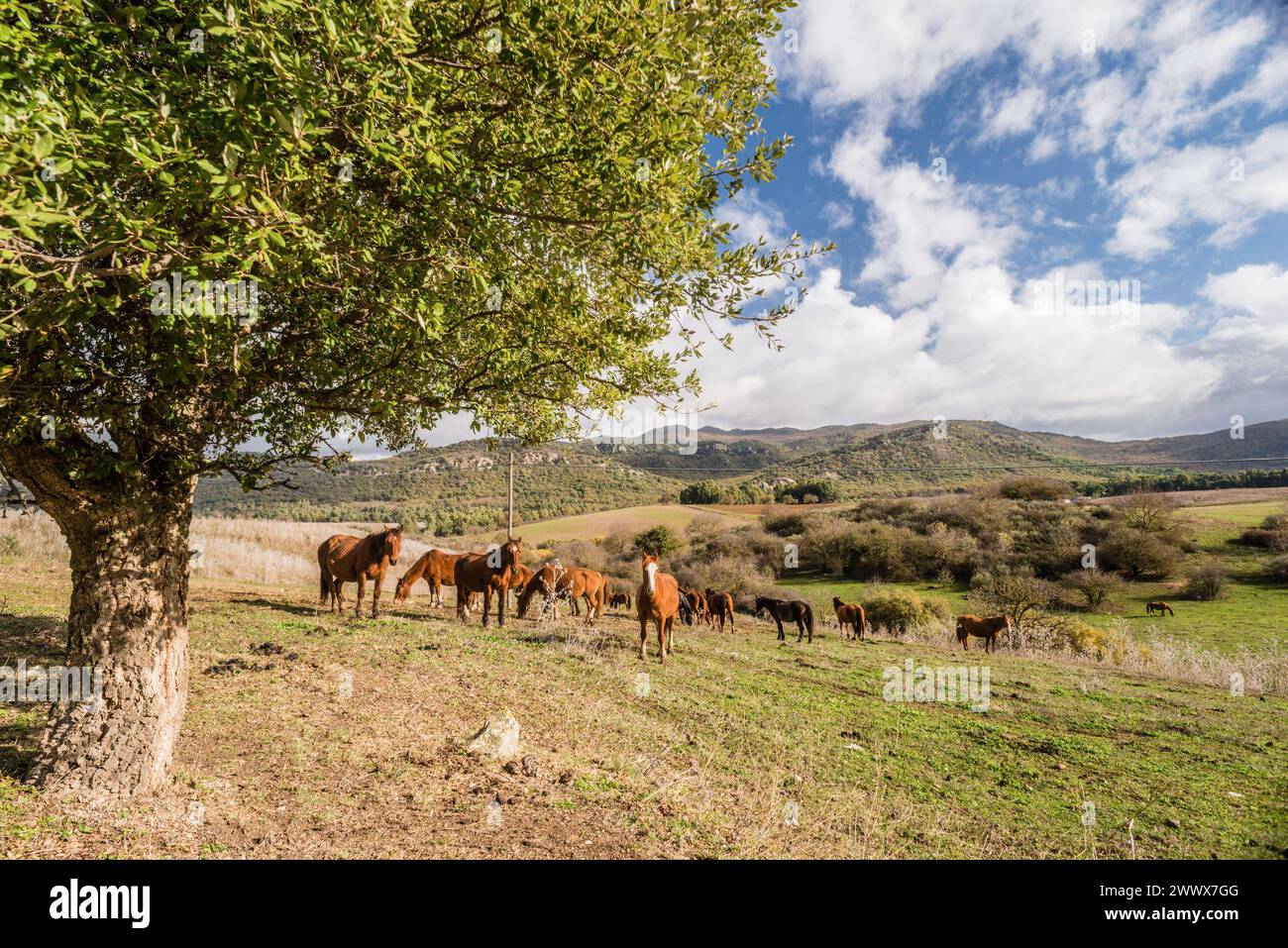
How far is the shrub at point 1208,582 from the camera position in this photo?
41.2 m

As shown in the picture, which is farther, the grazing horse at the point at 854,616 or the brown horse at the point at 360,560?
the grazing horse at the point at 854,616

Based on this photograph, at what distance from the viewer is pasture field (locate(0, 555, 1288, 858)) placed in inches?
206

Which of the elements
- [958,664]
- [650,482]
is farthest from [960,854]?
[650,482]

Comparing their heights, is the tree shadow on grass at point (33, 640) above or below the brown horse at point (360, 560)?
below

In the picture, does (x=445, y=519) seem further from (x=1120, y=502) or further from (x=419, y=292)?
(x=1120, y=502)

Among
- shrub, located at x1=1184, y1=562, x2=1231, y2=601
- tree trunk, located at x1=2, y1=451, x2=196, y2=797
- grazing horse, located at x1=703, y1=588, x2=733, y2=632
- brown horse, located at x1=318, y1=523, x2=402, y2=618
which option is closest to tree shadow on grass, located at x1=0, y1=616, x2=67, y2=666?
tree trunk, located at x1=2, y1=451, x2=196, y2=797

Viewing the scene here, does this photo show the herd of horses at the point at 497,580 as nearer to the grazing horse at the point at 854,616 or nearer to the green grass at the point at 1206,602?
the grazing horse at the point at 854,616

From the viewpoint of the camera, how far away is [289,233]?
13.3 ft

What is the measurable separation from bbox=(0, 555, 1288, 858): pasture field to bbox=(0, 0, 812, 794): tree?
4.56 ft
